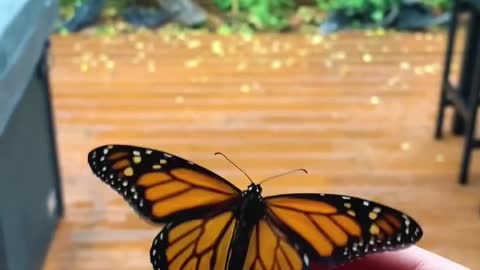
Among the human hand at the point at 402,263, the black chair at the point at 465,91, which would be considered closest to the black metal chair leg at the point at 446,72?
the black chair at the point at 465,91

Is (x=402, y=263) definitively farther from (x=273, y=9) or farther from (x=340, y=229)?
(x=273, y=9)

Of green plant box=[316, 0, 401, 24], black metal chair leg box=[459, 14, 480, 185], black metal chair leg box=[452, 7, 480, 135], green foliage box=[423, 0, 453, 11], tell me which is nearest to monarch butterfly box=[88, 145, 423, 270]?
black metal chair leg box=[459, 14, 480, 185]

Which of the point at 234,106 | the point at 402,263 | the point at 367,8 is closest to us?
the point at 402,263

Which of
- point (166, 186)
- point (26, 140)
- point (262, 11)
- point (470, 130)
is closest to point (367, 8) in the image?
point (262, 11)

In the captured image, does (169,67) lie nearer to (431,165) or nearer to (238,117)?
(238,117)

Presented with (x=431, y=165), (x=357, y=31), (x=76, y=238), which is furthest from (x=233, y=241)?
(x=357, y=31)

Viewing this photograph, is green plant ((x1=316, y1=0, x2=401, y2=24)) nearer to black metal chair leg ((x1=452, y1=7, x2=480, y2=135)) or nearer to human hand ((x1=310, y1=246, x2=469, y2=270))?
black metal chair leg ((x1=452, y1=7, x2=480, y2=135))

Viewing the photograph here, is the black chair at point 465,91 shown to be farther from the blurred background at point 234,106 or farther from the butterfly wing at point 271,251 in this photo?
the butterfly wing at point 271,251
